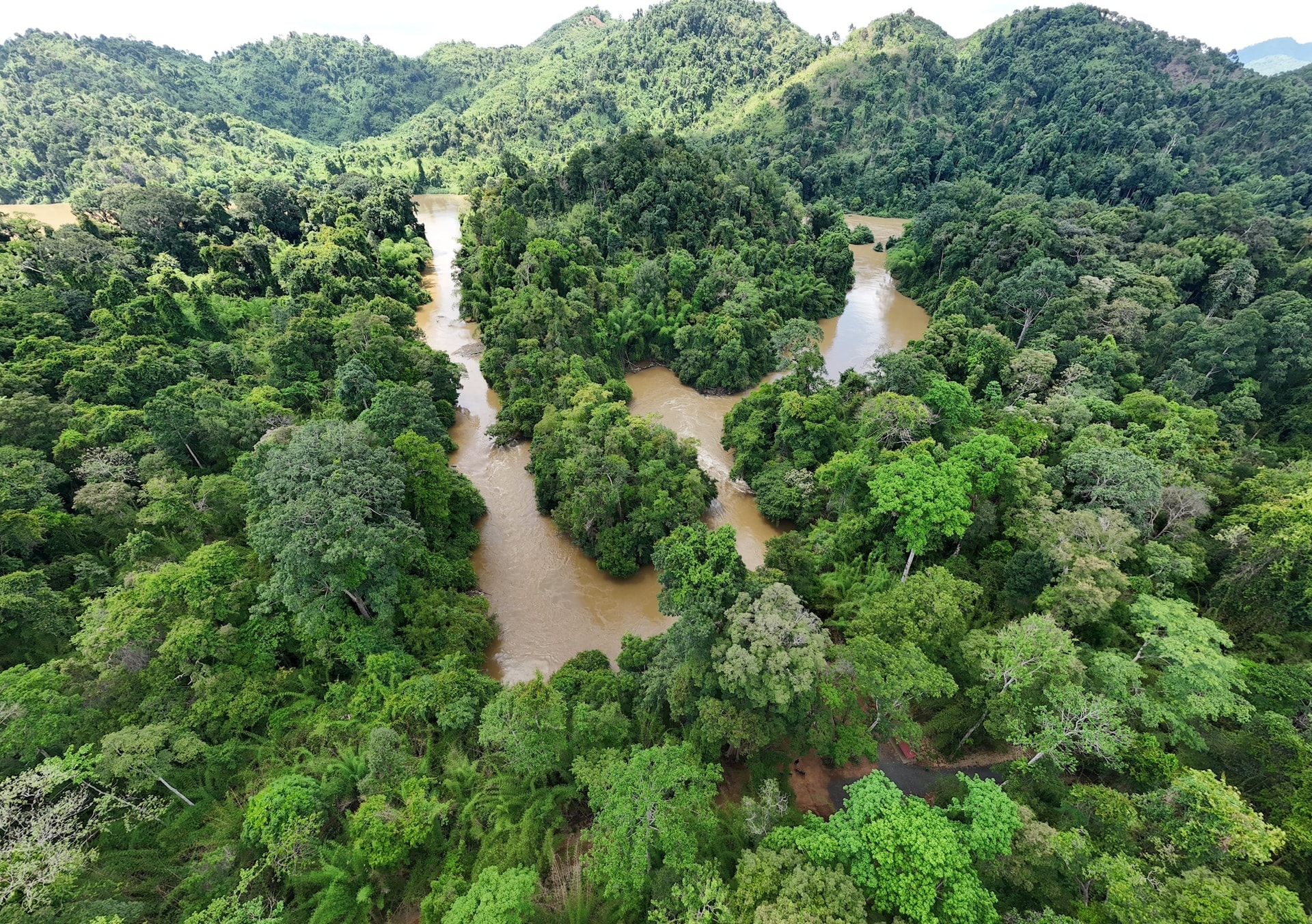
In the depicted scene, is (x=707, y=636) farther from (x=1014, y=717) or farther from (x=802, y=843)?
(x=1014, y=717)

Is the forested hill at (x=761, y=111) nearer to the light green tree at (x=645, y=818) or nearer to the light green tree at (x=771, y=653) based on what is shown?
the light green tree at (x=771, y=653)

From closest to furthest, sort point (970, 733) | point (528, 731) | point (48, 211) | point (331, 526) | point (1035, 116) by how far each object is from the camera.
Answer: point (528, 731) < point (970, 733) < point (331, 526) < point (48, 211) < point (1035, 116)

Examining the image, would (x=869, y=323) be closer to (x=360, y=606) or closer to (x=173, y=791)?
(x=360, y=606)

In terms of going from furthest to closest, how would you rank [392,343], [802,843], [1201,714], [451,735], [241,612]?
[392,343] < [241,612] < [451,735] < [1201,714] < [802,843]

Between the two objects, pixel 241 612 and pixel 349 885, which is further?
pixel 241 612

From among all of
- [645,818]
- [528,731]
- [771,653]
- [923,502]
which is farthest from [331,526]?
[923,502]

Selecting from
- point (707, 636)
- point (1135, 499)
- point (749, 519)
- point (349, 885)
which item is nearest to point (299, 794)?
point (349, 885)

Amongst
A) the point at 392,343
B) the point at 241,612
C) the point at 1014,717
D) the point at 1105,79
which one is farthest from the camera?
the point at 1105,79
